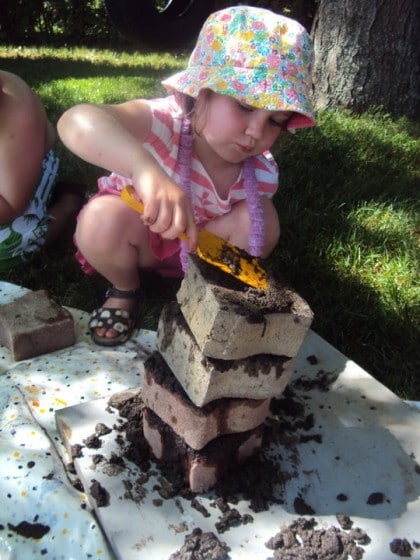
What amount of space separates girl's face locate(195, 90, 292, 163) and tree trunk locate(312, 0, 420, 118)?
2.62 metres

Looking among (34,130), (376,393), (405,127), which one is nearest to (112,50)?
(405,127)

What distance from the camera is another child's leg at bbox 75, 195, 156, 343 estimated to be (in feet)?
6.40

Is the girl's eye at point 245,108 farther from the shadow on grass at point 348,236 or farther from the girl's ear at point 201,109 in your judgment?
the shadow on grass at point 348,236

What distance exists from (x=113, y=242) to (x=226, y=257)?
72 cm

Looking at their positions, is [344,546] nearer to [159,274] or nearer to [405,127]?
[159,274]

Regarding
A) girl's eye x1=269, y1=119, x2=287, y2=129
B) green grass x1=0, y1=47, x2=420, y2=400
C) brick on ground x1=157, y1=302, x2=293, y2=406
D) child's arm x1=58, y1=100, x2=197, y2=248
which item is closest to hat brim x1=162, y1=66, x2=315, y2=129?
girl's eye x1=269, y1=119, x2=287, y2=129

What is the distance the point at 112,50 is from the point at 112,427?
7.75 m

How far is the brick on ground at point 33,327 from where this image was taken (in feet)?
5.91

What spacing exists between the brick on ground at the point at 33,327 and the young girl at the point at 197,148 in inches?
4.5

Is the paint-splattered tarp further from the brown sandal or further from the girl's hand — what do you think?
the girl's hand

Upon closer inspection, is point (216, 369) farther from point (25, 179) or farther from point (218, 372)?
point (25, 179)

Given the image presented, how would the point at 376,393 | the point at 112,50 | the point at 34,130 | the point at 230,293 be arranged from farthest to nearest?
the point at 112,50 < the point at 34,130 < the point at 376,393 < the point at 230,293

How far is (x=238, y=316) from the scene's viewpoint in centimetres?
116

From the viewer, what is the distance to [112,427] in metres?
1.53
